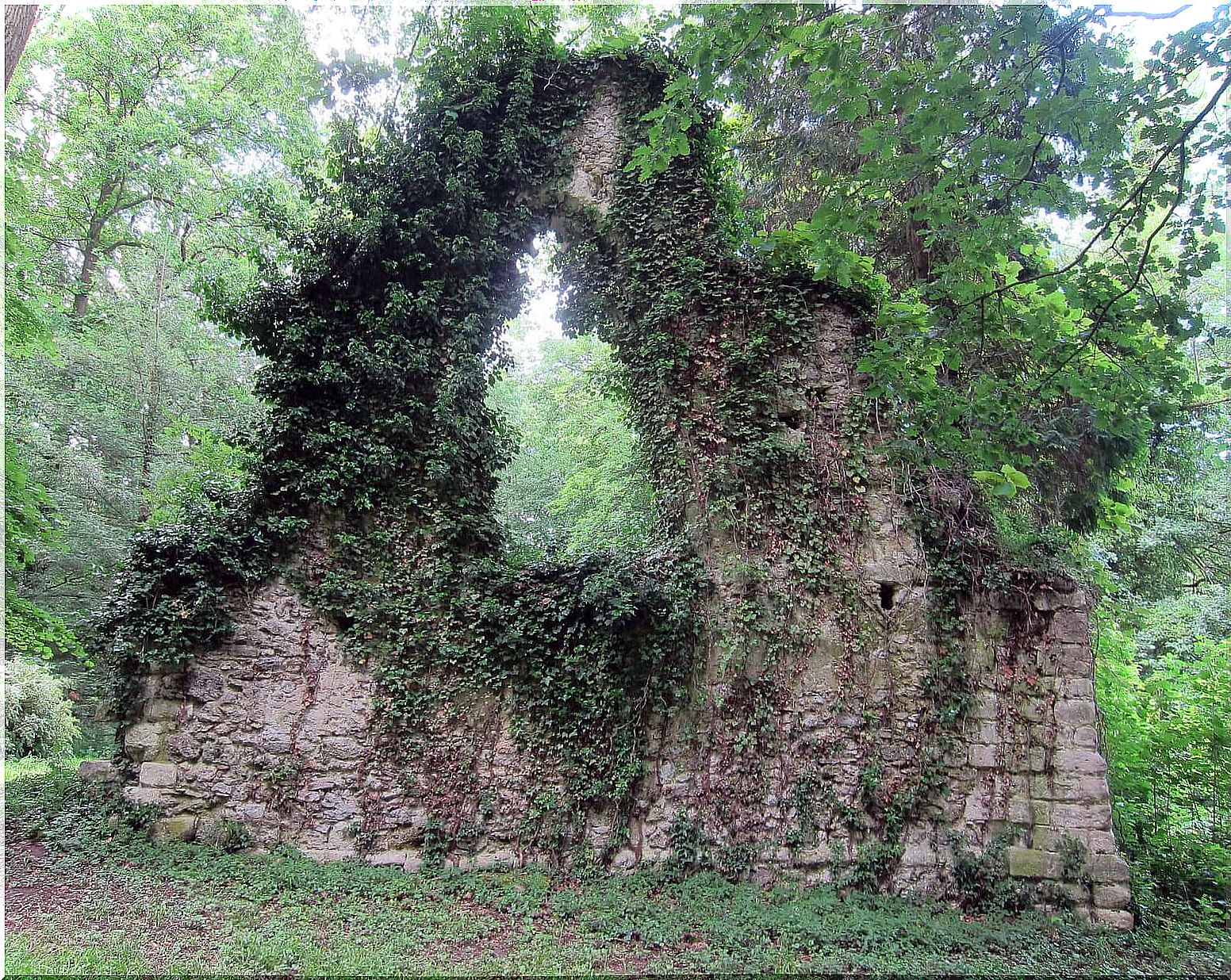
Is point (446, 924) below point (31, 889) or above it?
above

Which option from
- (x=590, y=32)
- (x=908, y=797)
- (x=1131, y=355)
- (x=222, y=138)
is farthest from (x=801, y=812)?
(x=222, y=138)

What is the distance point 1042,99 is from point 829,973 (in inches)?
202

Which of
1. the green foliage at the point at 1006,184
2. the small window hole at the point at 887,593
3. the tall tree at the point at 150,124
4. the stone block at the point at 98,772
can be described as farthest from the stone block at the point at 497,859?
the tall tree at the point at 150,124

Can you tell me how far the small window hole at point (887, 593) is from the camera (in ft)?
18.9

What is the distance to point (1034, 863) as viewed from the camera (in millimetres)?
5055

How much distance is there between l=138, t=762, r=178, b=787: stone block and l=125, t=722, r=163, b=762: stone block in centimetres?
6

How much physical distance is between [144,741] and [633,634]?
4.14 m

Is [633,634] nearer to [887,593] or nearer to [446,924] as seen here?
[887,593]

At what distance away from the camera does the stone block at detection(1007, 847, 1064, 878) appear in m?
5.02

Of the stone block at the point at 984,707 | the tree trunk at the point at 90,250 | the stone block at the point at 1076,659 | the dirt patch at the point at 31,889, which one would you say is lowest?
the dirt patch at the point at 31,889

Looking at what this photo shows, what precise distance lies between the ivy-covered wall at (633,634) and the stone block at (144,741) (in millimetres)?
21

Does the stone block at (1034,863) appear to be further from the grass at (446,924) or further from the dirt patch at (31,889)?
the dirt patch at (31,889)

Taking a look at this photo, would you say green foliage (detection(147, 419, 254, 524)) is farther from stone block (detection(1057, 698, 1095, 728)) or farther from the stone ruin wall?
stone block (detection(1057, 698, 1095, 728))

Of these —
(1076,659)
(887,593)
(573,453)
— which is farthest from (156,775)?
(573,453)
